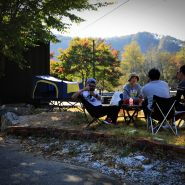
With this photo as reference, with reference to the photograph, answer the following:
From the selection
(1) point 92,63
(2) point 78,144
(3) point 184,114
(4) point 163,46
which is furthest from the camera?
(4) point 163,46

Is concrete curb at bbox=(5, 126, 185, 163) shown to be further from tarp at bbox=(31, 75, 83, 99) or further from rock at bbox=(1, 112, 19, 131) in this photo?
tarp at bbox=(31, 75, 83, 99)

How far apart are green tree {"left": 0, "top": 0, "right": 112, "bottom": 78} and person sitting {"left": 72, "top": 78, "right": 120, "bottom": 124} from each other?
4.63 meters

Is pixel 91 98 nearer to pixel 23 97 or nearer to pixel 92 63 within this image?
pixel 23 97

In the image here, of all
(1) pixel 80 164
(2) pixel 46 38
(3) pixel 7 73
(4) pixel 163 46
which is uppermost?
(4) pixel 163 46

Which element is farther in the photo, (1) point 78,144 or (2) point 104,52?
(2) point 104,52

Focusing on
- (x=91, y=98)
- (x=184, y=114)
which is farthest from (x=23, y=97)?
(x=184, y=114)

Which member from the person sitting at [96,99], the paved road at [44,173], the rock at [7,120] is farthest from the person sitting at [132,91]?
the rock at [7,120]

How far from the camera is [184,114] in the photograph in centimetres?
495

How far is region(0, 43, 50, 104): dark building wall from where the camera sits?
12.8m

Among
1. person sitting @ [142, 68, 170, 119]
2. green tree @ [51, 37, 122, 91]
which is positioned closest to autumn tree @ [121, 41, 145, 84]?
green tree @ [51, 37, 122, 91]

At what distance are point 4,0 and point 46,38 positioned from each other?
252 cm

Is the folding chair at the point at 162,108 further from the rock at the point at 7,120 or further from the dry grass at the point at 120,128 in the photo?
the rock at the point at 7,120

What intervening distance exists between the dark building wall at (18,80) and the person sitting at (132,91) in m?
8.61

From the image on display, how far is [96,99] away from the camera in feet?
19.8
